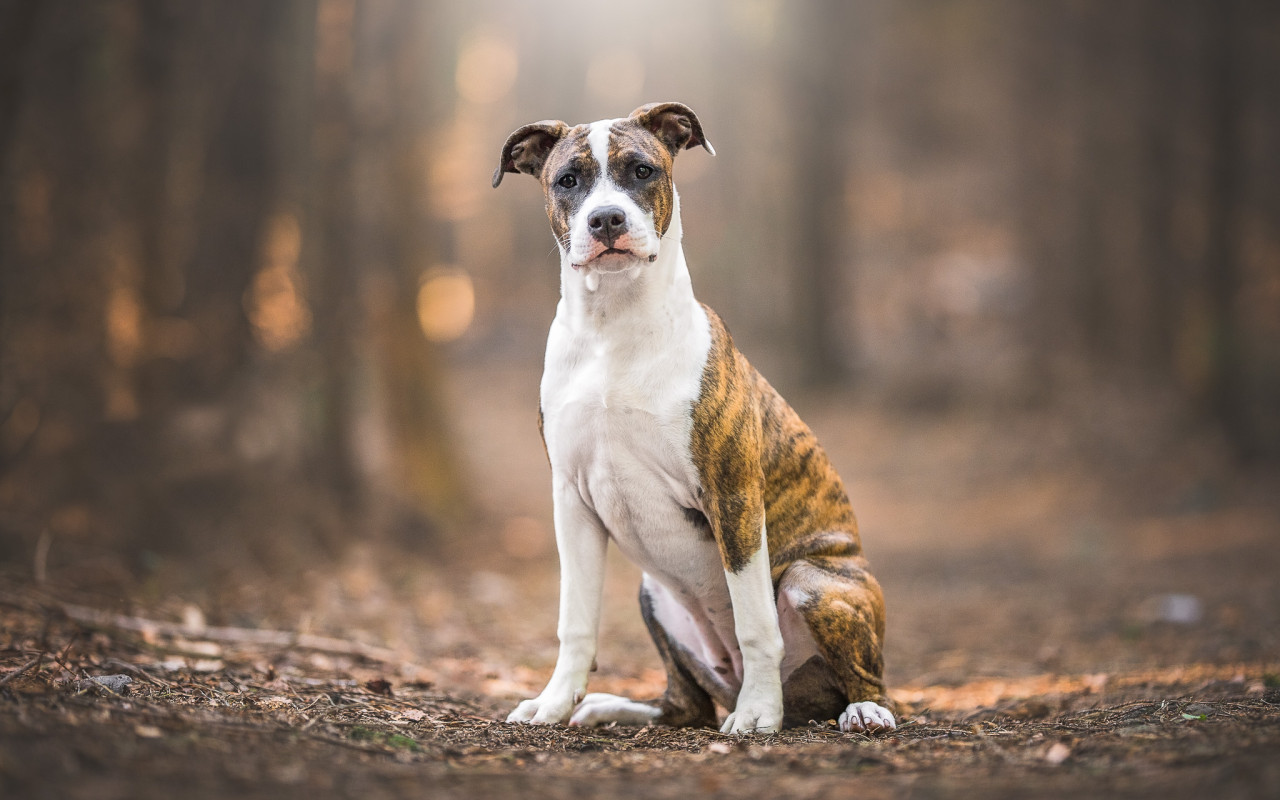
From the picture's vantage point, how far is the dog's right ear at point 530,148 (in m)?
4.30

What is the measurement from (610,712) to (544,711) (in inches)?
12.8

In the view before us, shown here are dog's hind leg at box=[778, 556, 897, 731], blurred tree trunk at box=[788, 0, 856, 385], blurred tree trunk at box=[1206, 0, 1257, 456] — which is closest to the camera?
dog's hind leg at box=[778, 556, 897, 731]

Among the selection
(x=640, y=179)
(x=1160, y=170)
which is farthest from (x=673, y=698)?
(x=1160, y=170)

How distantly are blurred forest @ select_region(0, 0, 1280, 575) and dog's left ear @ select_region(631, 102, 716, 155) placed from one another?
4.28m

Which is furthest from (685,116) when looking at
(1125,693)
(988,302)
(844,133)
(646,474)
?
(988,302)

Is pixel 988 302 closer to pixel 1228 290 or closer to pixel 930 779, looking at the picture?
pixel 1228 290

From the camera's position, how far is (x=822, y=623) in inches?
158

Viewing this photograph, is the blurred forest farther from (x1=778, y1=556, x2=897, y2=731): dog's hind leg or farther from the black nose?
(x1=778, y1=556, x2=897, y2=731): dog's hind leg

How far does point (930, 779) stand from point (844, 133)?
57.6ft

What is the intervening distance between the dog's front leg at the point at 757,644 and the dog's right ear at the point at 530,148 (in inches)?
72.5

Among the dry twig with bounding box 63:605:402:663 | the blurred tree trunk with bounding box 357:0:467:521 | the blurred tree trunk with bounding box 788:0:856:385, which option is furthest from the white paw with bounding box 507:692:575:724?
the blurred tree trunk with bounding box 788:0:856:385

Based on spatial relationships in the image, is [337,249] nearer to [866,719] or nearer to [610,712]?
[610,712]

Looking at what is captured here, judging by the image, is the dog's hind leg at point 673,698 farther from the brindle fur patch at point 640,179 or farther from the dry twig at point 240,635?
the brindle fur patch at point 640,179

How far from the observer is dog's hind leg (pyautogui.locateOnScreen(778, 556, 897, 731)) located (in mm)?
4016
